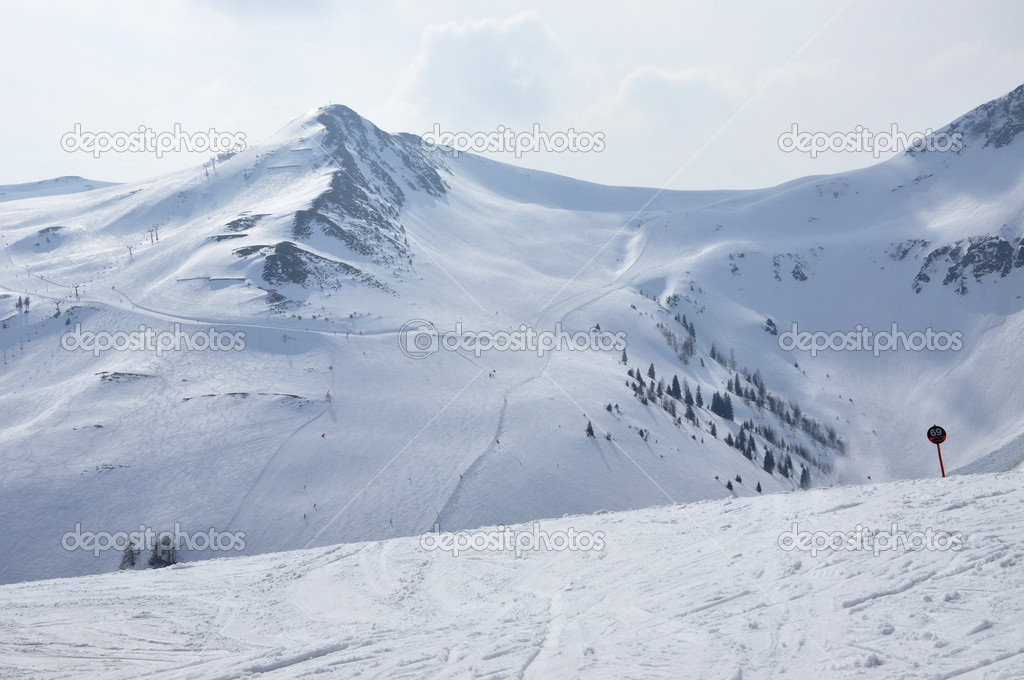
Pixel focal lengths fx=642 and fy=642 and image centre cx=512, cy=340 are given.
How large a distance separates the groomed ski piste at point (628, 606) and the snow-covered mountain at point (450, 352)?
2302 centimetres

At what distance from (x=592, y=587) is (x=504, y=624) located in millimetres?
3386

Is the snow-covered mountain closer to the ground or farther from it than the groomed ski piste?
farther from it

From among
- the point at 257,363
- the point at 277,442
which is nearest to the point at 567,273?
the point at 257,363

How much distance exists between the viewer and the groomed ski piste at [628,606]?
12344 millimetres

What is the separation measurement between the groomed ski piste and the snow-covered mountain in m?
23.0

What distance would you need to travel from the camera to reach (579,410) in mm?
62031

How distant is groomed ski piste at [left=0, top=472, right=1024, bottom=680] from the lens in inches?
486

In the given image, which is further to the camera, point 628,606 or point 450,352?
point 450,352

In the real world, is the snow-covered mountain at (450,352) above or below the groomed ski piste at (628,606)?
above

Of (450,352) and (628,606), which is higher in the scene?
(450,352)

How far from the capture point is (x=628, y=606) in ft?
52.7

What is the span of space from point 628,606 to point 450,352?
61.3 metres

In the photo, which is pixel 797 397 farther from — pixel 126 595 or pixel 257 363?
pixel 126 595

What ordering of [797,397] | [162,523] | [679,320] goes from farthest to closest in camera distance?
1. [679,320]
2. [797,397]
3. [162,523]
